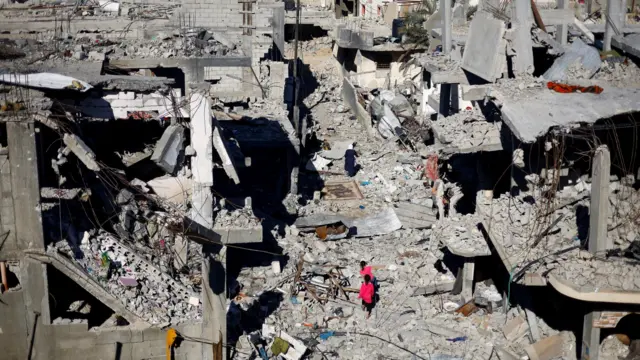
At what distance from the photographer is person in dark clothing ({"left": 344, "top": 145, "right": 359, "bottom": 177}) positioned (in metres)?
22.8

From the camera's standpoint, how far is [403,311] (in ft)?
50.5

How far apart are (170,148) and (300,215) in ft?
19.0

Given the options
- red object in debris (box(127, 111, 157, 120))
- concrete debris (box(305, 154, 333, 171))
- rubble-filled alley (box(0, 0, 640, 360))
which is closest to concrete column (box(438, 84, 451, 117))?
rubble-filled alley (box(0, 0, 640, 360))

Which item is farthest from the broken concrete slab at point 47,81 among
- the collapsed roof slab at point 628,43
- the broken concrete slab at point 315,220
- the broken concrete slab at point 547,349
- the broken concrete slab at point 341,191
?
the collapsed roof slab at point 628,43

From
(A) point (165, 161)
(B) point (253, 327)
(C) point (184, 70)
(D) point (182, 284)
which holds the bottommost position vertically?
(B) point (253, 327)

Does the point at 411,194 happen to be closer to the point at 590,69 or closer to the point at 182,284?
the point at 590,69

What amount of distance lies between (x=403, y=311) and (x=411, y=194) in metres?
5.86

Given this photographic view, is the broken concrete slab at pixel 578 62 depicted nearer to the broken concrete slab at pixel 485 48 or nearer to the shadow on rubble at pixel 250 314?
the broken concrete slab at pixel 485 48

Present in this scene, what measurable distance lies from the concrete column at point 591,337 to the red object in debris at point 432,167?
8049mm

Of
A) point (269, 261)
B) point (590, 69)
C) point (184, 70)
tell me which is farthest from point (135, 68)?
point (590, 69)

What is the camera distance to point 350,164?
22.8 metres

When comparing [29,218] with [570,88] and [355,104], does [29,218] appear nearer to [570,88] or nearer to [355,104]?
[570,88]

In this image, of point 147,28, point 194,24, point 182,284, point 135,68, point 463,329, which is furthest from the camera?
point 194,24

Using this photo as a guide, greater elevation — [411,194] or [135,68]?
[135,68]
